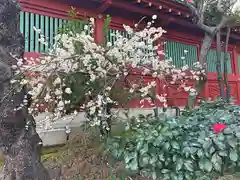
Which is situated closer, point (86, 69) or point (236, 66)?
point (86, 69)

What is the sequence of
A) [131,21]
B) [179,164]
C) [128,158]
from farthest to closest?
[131,21] → [128,158] → [179,164]

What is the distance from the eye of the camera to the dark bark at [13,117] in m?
2.33

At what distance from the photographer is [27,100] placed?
2.52m

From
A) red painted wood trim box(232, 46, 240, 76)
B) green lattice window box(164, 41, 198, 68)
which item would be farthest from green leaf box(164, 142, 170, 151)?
red painted wood trim box(232, 46, 240, 76)

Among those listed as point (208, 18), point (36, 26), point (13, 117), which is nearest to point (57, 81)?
point (13, 117)

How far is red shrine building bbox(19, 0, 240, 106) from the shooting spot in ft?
14.3

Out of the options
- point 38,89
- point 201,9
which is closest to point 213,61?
point 201,9

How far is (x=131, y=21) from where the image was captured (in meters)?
5.77

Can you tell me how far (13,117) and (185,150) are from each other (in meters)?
1.87

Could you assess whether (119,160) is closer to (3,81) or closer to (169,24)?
(3,81)

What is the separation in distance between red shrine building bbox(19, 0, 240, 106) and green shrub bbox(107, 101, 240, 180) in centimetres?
194

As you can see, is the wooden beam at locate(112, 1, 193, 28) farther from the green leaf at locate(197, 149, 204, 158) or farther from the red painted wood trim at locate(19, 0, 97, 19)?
the green leaf at locate(197, 149, 204, 158)

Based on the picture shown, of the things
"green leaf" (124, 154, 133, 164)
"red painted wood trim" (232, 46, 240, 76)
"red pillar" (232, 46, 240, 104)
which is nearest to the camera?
"green leaf" (124, 154, 133, 164)

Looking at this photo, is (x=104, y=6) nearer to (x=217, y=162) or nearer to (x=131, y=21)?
(x=131, y=21)
